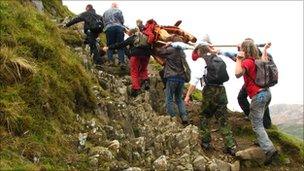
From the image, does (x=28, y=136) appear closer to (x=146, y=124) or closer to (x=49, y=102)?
(x=49, y=102)

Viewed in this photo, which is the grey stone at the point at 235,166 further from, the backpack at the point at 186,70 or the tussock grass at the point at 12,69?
the tussock grass at the point at 12,69

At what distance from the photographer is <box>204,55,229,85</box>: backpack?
627 inches

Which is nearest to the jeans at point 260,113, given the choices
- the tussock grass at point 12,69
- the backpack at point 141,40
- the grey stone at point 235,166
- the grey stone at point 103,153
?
the grey stone at point 235,166

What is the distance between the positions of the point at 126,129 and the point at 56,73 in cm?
262

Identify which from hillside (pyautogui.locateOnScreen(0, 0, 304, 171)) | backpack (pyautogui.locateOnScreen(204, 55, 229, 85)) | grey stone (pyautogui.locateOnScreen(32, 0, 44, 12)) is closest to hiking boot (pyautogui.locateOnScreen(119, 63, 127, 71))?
hillside (pyautogui.locateOnScreen(0, 0, 304, 171))

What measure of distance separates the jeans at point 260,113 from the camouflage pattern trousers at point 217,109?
0.94 m

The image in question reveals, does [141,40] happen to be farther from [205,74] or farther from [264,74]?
[264,74]

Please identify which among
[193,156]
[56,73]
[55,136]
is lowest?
[193,156]

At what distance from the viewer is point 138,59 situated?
1861cm

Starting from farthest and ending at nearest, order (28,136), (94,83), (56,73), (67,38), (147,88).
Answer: (67,38), (147,88), (94,83), (56,73), (28,136)

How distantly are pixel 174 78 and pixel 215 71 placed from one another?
1570mm

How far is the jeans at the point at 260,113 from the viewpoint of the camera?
599 inches

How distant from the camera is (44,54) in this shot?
14328 millimetres

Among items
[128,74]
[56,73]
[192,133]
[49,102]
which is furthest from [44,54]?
[128,74]
